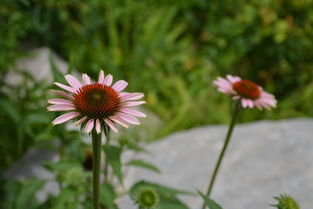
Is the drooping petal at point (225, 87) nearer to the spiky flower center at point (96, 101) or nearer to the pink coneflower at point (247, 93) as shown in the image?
the pink coneflower at point (247, 93)

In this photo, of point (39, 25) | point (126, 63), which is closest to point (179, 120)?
point (126, 63)

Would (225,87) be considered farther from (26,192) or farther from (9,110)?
(9,110)

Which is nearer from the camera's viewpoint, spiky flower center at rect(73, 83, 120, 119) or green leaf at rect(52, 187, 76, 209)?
spiky flower center at rect(73, 83, 120, 119)

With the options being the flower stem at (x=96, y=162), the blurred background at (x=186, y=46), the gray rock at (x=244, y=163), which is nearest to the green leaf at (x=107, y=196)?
the flower stem at (x=96, y=162)

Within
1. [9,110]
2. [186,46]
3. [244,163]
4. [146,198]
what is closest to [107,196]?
[146,198]

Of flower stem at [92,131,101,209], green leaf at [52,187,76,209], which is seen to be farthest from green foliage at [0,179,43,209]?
flower stem at [92,131,101,209]

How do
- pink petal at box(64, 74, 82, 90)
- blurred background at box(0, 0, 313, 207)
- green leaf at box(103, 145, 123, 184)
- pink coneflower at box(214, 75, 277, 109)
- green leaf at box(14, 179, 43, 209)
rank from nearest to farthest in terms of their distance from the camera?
pink petal at box(64, 74, 82, 90)
green leaf at box(103, 145, 123, 184)
pink coneflower at box(214, 75, 277, 109)
green leaf at box(14, 179, 43, 209)
blurred background at box(0, 0, 313, 207)

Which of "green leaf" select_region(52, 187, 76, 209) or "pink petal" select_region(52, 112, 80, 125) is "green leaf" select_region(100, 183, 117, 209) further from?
"pink petal" select_region(52, 112, 80, 125)
